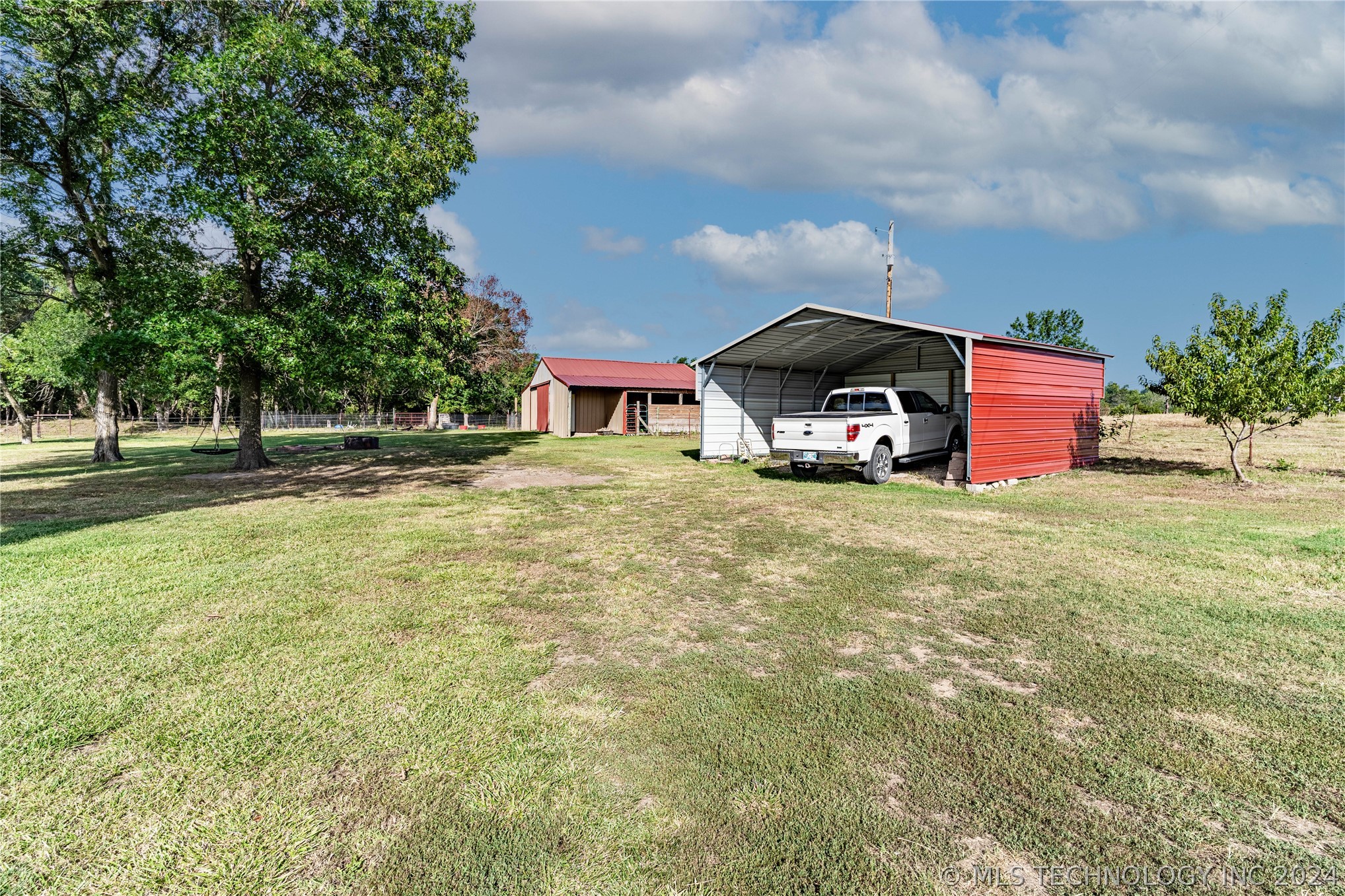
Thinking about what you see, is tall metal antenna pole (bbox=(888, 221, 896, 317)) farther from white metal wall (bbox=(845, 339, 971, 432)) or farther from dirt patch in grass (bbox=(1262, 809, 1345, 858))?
dirt patch in grass (bbox=(1262, 809, 1345, 858))

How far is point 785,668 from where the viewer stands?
12.2ft

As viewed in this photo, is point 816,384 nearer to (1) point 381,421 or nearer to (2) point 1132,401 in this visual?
(2) point 1132,401

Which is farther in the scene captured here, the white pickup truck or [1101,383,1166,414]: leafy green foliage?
[1101,383,1166,414]: leafy green foliage

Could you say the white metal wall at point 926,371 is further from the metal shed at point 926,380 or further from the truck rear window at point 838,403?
the truck rear window at point 838,403

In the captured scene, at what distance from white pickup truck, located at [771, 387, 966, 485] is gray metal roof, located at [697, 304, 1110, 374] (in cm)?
154

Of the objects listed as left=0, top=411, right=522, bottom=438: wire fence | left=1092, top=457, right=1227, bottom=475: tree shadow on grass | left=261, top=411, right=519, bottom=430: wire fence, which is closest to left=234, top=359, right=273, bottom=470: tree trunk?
left=1092, top=457, right=1227, bottom=475: tree shadow on grass

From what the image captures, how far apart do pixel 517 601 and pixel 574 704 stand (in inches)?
75.5

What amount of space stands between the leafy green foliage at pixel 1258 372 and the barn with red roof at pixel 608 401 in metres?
22.5

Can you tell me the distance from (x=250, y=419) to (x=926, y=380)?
1853 cm

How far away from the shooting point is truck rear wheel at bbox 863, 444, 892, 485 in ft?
38.4

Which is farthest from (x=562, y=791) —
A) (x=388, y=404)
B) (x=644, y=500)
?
(x=388, y=404)

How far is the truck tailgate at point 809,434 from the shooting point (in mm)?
11391

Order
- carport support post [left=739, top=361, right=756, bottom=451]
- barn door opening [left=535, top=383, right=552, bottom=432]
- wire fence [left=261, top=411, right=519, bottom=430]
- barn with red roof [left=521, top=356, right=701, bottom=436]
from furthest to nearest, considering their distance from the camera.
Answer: wire fence [left=261, top=411, right=519, bottom=430]
barn door opening [left=535, top=383, right=552, bottom=432]
barn with red roof [left=521, top=356, right=701, bottom=436]
carport support post [left=739, top=361, right=756, bottom=451]

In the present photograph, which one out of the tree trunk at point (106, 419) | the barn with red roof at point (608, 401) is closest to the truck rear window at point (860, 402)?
the barn with red roof at point (608, 401)
